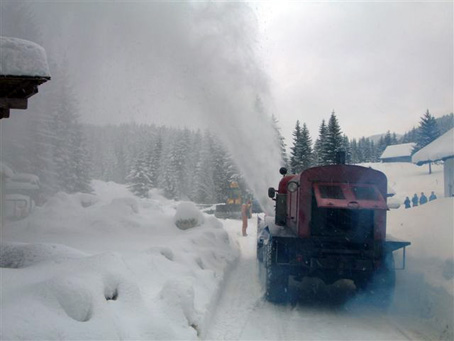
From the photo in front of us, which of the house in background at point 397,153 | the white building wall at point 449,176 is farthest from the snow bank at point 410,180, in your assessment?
the white building wall at point 449,176

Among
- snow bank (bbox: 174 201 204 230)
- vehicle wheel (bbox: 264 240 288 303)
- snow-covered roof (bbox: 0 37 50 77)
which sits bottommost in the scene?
vehicle wheel (bbox: 264 240 288 303)

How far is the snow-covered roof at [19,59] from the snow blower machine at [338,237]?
15.9 feet

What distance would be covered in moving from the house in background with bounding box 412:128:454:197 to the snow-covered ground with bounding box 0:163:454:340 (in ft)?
17.7

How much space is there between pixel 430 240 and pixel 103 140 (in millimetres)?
78640

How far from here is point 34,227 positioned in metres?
14.2

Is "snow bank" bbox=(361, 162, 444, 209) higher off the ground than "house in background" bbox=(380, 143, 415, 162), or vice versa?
"house in background" bbox=(380, 143, 415, 162)

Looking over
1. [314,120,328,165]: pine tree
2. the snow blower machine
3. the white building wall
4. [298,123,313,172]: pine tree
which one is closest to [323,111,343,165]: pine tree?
[314,120,328,165]: pine tree

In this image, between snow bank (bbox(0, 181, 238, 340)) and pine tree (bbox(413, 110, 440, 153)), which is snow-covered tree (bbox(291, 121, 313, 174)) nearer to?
pine tree (bbox(413, 110, 440, 153))

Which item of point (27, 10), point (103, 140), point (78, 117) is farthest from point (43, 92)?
point (103, 140)

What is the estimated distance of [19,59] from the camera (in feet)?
15.0

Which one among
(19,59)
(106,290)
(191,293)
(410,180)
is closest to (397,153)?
(410,180)

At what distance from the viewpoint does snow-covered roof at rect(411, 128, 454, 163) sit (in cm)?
1576

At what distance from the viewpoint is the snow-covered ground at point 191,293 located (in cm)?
408

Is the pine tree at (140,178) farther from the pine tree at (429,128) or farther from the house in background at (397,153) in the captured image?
the pine tree at (429,128)
